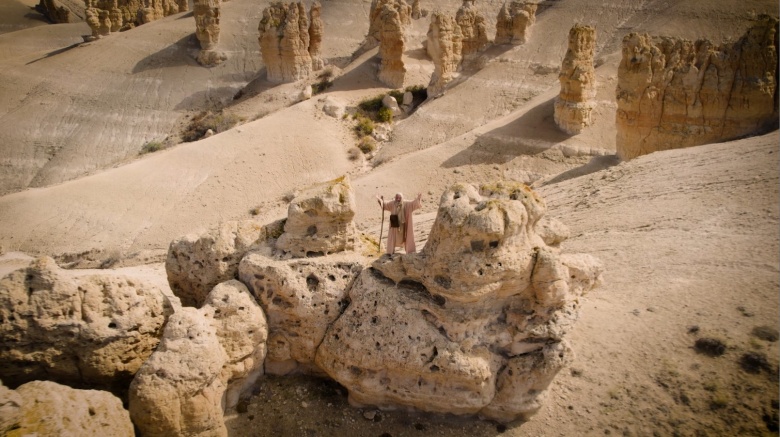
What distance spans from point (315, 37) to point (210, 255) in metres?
33.0

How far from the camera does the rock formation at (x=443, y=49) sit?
109 ft

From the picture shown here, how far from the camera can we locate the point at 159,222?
23.8 metres

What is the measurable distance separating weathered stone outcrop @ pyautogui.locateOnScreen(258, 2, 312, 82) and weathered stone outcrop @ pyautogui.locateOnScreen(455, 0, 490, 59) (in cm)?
1077

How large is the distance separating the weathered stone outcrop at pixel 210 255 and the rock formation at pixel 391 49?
93.3 feet

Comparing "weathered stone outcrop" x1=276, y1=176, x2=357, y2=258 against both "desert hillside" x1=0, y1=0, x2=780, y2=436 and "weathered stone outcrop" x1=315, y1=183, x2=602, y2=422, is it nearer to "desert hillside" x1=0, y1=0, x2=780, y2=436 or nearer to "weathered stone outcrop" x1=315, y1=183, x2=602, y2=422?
"desert hillside" x1=0, y1=0, x2=780, y2=436

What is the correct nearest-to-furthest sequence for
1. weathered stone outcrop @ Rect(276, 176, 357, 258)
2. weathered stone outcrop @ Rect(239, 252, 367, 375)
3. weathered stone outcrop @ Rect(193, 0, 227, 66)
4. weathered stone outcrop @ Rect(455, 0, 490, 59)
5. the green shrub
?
weathered stone outcrop @ Rect(239, 252, 367, 375) → weathered stone outcrop @ Rect(276, 176, 357, 258) → the green shrub → weathered stone outcrop @ Rect(455, 0, 490, 59) → weathered stone outcrop @ Rect(193, 0, 227, 66)

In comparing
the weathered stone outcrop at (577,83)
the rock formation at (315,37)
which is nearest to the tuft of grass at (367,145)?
the weathered stone outcrop at (577,83)

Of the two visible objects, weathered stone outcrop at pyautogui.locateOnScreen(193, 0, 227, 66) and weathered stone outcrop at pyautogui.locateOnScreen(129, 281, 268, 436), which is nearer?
weathered stone outcrop at pyautogui.locateOnScreen(129, 281, 268, 436)

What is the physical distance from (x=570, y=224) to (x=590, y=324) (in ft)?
17.4

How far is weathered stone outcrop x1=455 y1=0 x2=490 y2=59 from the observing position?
1377 inches

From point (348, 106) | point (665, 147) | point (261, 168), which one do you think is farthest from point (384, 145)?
point (665, 147)

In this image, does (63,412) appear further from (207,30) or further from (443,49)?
(207,30)

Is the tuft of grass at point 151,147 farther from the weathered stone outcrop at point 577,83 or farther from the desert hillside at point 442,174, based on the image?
the weathered stone outcrop at point 577,83

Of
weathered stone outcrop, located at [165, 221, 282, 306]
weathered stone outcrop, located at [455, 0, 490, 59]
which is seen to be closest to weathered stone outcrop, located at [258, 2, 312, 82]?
weathered stone outcrop, located at [455, 0, 490, 59]
